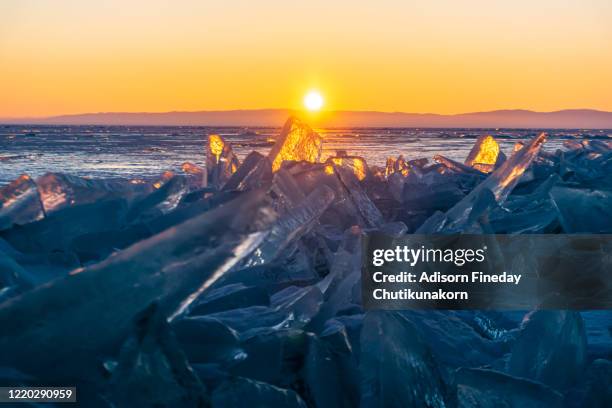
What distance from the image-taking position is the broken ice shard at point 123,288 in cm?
65

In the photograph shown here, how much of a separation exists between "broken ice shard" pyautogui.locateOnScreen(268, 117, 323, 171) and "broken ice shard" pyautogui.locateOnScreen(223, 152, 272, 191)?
0.37 ft

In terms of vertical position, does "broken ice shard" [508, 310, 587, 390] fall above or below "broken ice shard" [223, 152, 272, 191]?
below

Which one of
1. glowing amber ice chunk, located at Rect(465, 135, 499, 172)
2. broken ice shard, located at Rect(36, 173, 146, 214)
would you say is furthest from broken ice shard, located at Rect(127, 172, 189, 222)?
glowing amber ice chunk, located at Rect(465, 135, 499, 172)

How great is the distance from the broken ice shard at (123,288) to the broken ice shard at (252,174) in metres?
0.89

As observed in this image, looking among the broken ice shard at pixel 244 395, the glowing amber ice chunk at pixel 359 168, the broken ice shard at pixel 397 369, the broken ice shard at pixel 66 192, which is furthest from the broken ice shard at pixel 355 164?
the broken ice shard at pixel 244 395

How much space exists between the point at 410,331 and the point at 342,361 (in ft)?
0.35

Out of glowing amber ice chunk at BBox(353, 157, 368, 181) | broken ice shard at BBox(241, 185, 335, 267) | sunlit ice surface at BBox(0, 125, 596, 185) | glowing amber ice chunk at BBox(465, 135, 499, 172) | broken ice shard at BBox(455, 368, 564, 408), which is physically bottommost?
broken ice shard at BBox(455, 368, 564, 408)

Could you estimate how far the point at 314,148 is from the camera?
6.61 feet

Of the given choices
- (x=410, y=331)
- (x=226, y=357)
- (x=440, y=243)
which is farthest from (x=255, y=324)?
(x=440, y=243)

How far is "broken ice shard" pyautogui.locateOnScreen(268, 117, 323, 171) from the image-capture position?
1.84 m

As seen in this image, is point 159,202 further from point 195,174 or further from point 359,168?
point 195,174

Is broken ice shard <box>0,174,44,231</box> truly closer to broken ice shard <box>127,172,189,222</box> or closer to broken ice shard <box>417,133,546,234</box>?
broken ice shard <box>127,172,189,222</box>

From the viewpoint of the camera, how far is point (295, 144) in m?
1.92

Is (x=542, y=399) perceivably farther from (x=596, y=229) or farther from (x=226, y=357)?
(x=596, y=229)
